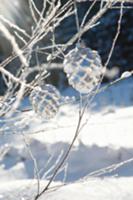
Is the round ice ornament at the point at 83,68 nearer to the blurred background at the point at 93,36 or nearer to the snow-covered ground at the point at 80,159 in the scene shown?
the snow-covered ground at the point at 80,159

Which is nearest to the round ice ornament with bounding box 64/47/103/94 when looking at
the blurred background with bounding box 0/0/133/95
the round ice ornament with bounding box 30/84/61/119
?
the round ice ornament with bounding box 30/84/61/119

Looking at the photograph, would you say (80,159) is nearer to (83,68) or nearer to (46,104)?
(46,104)

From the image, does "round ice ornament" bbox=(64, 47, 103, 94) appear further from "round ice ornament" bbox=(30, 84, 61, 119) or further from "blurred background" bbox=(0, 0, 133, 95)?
"blurred background" bbox=(0, 0, 133, 95)

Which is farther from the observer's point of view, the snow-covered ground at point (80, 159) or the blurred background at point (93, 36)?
the blurred background at point (93, 36)

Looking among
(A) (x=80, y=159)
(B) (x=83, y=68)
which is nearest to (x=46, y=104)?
(B) (x=83, y=68)

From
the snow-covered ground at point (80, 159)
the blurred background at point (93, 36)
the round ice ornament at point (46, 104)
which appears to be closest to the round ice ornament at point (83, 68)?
the round ice ornament at point (46, 104)

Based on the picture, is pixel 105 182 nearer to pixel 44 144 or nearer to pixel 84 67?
pixel 44 144

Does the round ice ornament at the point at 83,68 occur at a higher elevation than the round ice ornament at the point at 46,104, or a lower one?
higher

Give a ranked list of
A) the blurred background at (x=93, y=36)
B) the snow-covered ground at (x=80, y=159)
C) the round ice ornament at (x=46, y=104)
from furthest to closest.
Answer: the blurred background at (x=93, y=36), the snow-covered ground at (x=80, y=159), the round ice ornament at (x=46, y=104)

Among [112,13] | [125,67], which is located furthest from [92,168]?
[112,13]
